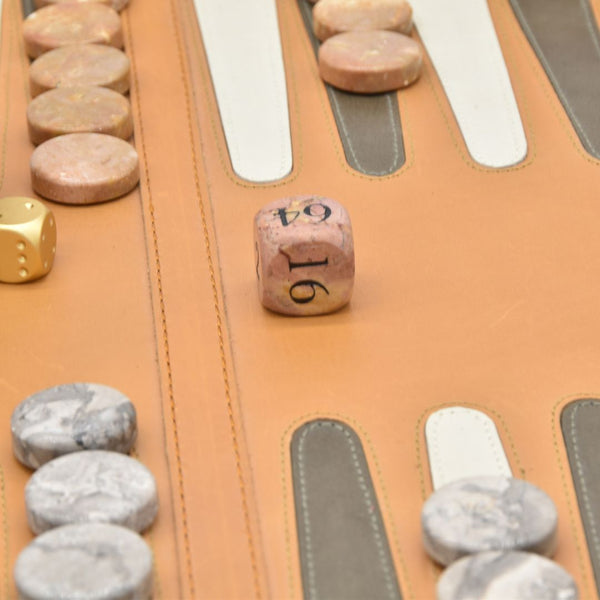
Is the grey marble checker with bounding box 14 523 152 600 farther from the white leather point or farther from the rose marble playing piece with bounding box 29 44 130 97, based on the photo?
the rose marble playing piece with bounding box 29 44 130 97

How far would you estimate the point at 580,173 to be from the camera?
11.9 ft

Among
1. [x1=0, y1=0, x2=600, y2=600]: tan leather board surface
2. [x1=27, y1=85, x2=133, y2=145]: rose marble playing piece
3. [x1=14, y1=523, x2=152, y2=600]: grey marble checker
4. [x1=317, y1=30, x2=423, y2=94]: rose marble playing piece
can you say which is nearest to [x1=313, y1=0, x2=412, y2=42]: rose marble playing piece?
[x1=317, y1=30, x2=423, y2=94]: rose marble playing piece

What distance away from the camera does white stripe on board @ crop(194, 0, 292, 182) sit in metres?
3.71

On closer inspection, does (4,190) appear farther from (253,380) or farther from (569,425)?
(569,425)

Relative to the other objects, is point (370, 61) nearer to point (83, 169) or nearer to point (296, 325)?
point (83, 169)

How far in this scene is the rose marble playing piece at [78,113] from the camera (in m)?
3.66

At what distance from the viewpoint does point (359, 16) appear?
423 cm

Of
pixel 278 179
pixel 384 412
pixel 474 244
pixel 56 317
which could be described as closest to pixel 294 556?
pixel 384 412

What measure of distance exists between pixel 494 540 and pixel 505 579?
0.11 metres

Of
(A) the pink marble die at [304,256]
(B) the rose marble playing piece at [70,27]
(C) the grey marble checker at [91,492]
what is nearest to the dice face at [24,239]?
(A) the pink marble die at [304,256]

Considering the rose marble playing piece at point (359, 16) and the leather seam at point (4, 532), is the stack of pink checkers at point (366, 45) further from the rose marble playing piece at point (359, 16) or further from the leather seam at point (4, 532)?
the leather seam at point (4, 532)

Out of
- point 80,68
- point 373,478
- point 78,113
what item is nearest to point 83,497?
point 373,478

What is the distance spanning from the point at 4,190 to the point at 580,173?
154 centimetres

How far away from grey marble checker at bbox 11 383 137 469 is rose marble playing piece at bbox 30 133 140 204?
35.4 inches
